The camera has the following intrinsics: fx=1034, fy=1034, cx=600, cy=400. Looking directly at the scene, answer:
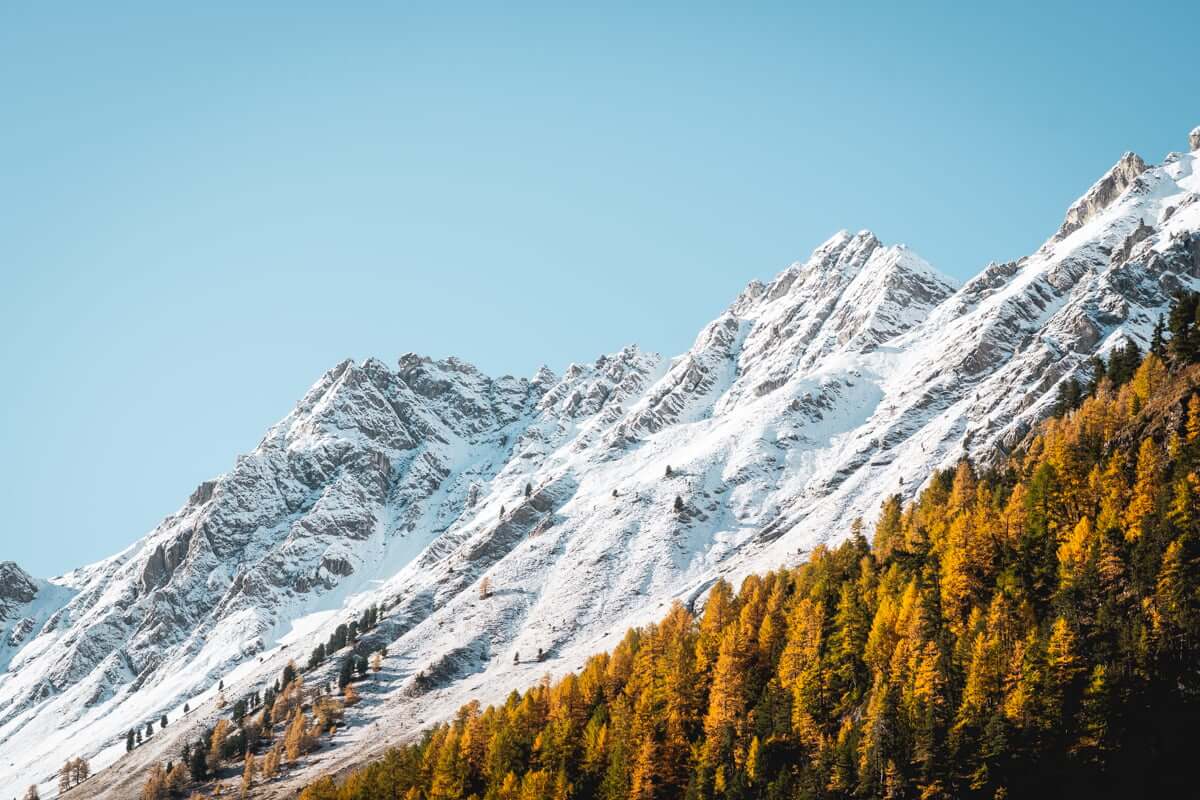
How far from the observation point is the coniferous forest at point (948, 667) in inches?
3029

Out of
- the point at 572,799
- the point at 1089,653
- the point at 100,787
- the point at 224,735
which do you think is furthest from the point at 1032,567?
the point at 100,787

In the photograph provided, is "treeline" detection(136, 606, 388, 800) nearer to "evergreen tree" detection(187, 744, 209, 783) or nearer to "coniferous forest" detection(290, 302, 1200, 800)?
"evergreen tree" detection(187, 744, 209, 783)

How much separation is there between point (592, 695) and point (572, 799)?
18.6m

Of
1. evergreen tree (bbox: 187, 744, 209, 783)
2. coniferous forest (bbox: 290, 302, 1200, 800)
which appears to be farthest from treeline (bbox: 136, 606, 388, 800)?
coniferous forest (bbox: 290, 302, 1200, 800)

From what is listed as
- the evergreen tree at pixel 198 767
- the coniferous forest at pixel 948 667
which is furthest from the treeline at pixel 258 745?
the coniferous forest at pixel 948 667

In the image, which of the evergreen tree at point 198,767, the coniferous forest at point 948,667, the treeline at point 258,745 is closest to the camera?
the coniferous forest at point 948,667

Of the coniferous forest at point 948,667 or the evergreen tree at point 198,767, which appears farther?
the evergreen tree at point 198,767

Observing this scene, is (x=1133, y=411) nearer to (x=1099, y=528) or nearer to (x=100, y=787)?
(x=1099, y=528)

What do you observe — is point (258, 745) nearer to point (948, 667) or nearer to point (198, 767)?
point (198, 767)

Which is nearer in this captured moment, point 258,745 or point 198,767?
point 198,767

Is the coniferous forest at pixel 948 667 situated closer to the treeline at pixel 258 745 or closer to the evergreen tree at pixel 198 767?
the treeline at pixel 258 745

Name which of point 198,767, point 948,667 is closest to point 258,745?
point 198,767

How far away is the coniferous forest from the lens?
76938 mm

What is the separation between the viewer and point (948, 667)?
86.4m
